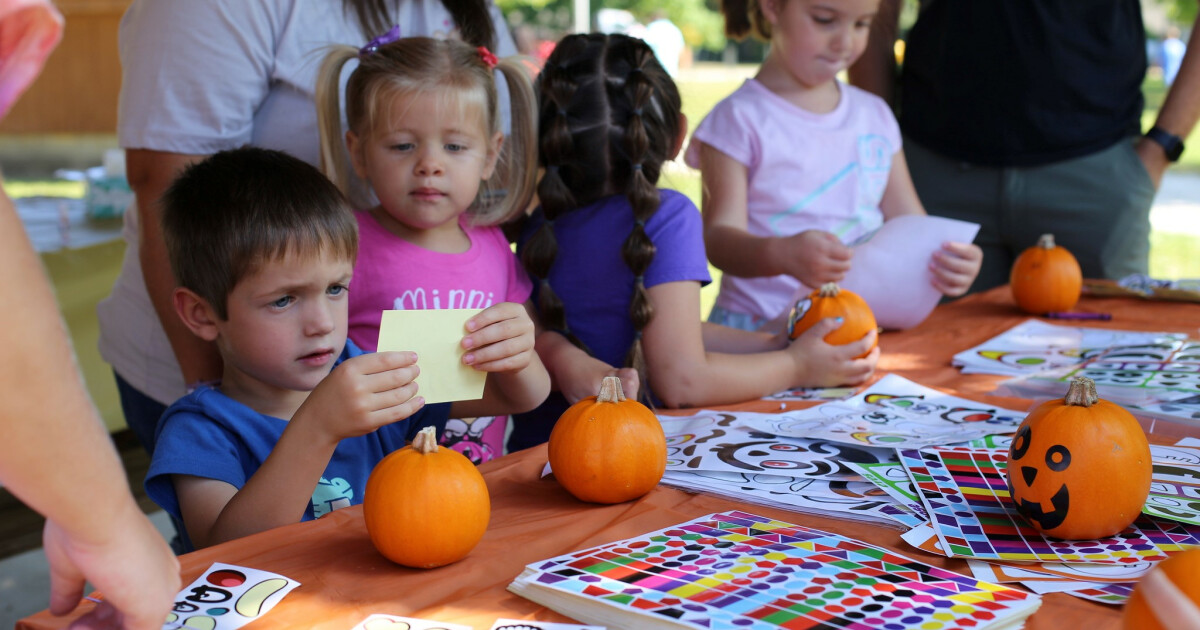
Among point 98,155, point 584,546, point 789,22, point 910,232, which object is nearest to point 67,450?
point 584,546

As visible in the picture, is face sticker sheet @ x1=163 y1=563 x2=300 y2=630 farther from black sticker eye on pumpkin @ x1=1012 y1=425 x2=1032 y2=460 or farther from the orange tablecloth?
black sticker eye on pumpkin @ x1=1012 y1=425 x2=1032 y2=460

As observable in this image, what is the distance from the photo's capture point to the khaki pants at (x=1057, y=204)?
329cm

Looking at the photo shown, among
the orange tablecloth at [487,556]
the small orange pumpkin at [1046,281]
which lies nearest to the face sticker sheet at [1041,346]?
the small orange pumpkin at [1046,281]

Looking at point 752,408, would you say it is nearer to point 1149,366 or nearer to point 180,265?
point 1149,366

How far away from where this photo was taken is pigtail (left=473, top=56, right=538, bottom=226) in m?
2.09

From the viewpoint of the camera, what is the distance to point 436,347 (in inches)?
49.6

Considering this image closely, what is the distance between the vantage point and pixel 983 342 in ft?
7.69

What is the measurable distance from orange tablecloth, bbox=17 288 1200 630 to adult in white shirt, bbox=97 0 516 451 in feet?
2.56

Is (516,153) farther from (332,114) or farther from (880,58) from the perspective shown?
(880,58)

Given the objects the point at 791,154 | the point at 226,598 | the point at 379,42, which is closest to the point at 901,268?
the point at 791,154

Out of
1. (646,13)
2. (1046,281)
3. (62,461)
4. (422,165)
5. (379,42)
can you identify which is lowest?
(1046,281)

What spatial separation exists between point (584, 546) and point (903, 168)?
2218 mm

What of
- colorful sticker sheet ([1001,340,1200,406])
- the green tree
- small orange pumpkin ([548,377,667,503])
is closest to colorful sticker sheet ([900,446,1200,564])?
small orange pumpkin ([548,377,667,503])

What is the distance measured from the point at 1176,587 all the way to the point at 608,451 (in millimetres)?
670
